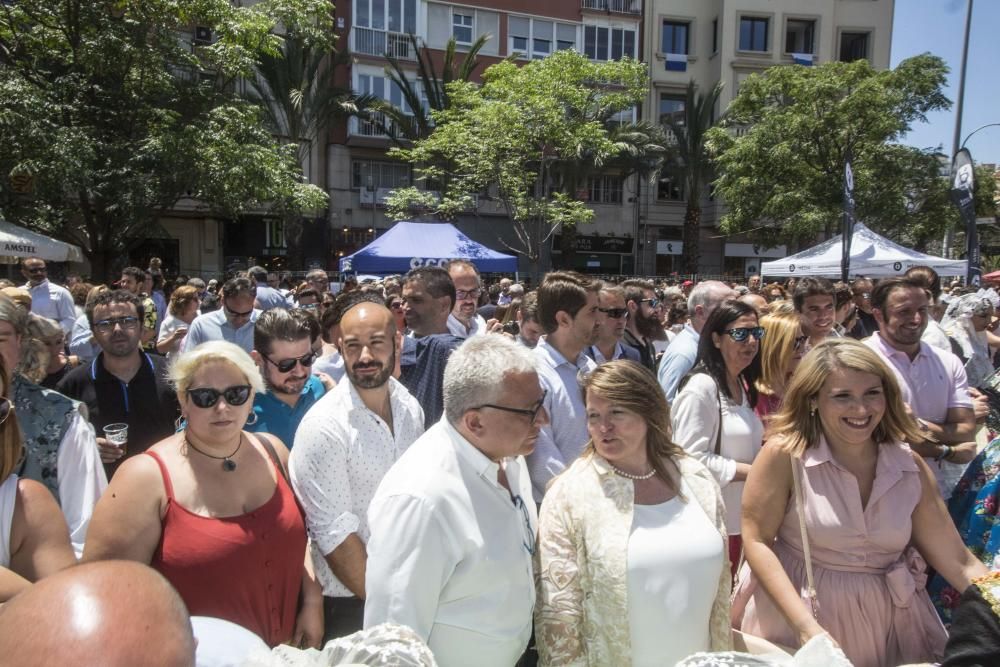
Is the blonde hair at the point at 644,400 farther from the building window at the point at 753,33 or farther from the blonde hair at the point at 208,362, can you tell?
the building window at the point at 753,33

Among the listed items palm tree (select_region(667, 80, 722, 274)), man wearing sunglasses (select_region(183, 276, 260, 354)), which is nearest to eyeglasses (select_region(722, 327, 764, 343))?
man wearing sunglasses (select_region(183, 276, 260, 354))

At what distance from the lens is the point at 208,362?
7.93 ft

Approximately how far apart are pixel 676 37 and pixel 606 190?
8.29m

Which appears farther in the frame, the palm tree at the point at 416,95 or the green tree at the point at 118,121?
the palm tree at the point at 416,95

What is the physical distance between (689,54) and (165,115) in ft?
84.7

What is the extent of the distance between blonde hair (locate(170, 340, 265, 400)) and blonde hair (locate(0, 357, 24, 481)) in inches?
19.3

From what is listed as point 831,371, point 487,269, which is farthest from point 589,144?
point 831,371

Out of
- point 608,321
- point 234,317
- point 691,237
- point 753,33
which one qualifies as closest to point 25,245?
point 234,317

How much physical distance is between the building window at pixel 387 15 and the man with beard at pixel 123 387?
86.2 ft

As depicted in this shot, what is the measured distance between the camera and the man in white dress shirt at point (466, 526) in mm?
1777

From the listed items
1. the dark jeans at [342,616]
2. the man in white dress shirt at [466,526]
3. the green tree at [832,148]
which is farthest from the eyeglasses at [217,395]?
the green tree at [832,148]

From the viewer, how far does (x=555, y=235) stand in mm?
30000

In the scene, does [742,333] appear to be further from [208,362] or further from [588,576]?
[208,362]

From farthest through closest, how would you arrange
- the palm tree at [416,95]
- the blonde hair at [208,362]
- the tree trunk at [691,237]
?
the tree trunk at [691,237]
the palm tree at [416,95]
the blonde hair at [208,362]
